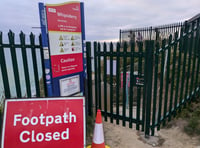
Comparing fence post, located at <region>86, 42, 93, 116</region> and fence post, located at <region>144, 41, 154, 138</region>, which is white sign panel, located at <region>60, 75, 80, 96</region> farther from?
fence post, located at <region>144, 41, 154, 138</region>

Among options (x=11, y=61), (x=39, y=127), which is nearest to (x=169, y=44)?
(x=39, y=127)

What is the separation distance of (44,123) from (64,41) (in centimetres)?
143

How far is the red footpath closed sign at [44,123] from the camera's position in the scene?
2.06m

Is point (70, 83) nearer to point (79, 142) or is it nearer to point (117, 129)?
point (79, 142)

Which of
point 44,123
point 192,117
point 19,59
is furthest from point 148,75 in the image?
point 19,59

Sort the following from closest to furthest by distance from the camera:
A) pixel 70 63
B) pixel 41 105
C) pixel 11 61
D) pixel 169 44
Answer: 1. pixel 41 105
2. pixel 11 61
3. pixel 70 63
4. pixel 169 44

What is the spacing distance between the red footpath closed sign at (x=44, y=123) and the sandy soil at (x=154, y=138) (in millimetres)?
1196

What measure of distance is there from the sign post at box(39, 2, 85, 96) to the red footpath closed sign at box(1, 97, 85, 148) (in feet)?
1.68

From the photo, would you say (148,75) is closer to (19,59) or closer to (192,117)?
(192,117)

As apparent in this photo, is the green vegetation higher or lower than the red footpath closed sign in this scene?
lower

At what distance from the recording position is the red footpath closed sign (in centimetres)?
206

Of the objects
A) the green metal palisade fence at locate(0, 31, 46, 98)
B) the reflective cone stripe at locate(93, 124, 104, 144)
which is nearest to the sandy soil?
the reflective cone stripe at locate(93, 124, 104, 144)

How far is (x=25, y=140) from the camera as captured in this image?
2057 mm

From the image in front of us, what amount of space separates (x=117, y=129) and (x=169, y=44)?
220cm
